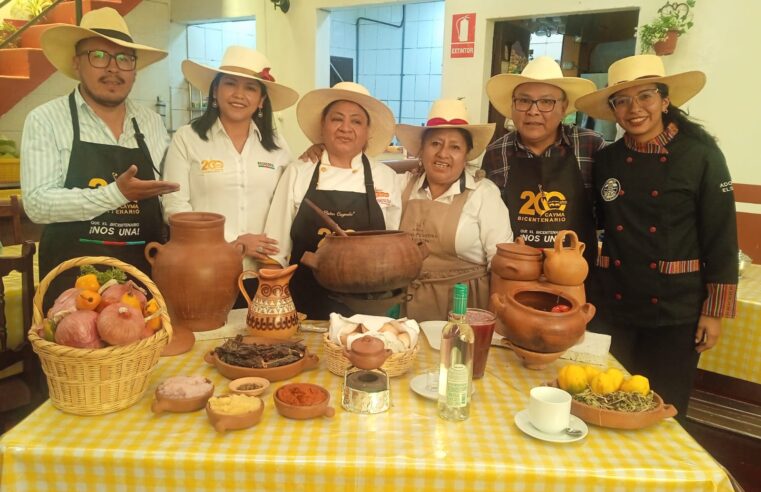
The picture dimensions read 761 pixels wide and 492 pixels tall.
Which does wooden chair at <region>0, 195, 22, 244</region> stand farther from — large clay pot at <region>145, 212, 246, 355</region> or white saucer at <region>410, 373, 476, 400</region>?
white saucer at <region>410, 373, 476, 400</region>

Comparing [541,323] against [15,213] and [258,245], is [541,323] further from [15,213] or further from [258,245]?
[15,213]

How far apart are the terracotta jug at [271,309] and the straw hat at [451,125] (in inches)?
38.5

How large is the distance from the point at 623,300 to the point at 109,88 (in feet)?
7.16

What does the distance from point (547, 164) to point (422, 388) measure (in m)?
1.27

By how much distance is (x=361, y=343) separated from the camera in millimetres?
1559

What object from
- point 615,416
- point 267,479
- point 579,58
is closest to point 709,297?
point 615,416

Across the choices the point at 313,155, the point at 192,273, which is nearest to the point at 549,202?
the point at 313,155

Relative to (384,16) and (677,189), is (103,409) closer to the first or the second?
(677,189)

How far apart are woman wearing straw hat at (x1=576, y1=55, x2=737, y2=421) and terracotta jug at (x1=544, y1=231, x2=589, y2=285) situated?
0.57 metres

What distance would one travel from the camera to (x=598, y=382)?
1.55 metres

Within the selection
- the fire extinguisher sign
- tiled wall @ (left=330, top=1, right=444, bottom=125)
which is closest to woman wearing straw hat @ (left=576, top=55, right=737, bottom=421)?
the fire extinguisher sign

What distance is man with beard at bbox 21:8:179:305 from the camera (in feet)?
7.20

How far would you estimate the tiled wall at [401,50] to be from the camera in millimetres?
7125

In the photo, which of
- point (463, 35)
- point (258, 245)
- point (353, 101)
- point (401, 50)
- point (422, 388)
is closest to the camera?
point (422, 388)
